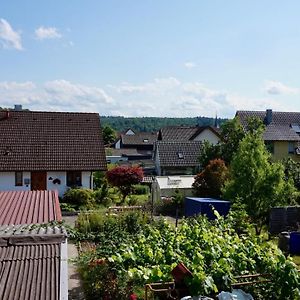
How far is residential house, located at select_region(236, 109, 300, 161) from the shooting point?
37.7m

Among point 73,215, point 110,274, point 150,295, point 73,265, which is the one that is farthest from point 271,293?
point 73,215

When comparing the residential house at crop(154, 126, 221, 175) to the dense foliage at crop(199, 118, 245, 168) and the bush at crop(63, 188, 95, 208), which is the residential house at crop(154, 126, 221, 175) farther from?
the bush at crop(63, 188, 95, 208)

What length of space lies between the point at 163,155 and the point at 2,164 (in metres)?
15.8

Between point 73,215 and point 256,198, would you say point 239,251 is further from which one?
point 73,215

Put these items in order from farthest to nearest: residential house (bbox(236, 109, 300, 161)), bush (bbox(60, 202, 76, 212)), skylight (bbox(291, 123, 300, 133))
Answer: skylight (bbox(291, 123, 300, 133)) → residential house (bbox(236, 109, 300, 161)) → bush (bbox(60, 202, 76, 212))

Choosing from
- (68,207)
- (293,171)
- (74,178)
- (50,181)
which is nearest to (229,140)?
(293,171)

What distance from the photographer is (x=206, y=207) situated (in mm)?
20422

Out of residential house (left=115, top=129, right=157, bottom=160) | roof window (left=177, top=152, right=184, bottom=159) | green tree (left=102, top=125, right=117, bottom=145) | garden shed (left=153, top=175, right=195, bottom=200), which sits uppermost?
green tree (left=102, top=125, right=117, bottom=145)

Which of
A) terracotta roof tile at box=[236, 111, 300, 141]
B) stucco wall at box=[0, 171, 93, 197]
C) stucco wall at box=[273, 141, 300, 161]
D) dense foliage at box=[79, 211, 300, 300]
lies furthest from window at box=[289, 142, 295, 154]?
dense foliage at box=[79, 211, 300, 300]

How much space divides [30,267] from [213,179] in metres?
20.4

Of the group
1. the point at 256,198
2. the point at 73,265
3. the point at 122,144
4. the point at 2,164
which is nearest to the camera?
the point at 73,265

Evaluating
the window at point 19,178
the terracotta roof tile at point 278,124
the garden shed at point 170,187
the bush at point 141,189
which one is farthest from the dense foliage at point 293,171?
the window at point 19,178

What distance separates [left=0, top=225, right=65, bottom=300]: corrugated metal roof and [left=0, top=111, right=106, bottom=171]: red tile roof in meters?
22.2

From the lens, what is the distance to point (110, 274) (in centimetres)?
1005
